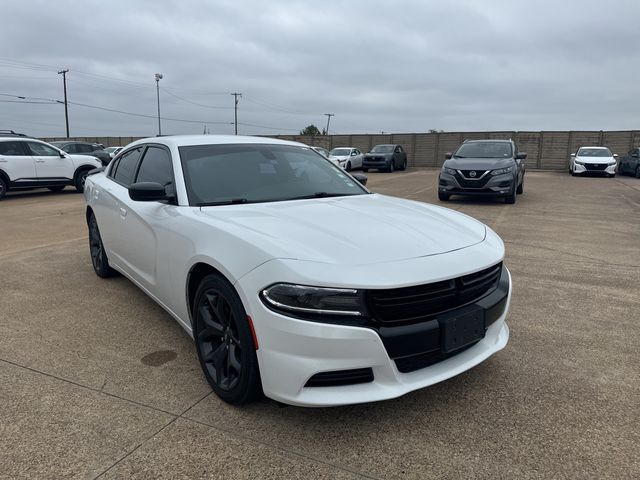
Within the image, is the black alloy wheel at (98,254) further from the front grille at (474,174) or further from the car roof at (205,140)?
the front grille at (474,174)

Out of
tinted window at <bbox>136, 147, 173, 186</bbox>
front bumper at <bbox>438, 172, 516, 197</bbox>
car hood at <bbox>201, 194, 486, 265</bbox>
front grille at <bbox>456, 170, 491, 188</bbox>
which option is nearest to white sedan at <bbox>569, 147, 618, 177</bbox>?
front bumper at <bbox>438, 172, 516, 197</bbox>

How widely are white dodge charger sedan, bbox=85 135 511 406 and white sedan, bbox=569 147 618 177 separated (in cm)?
2227

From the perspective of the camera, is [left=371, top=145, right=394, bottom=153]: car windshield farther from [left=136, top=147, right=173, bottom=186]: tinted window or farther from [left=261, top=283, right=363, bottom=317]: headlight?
[left=261, top=283, right=363, bottom=317]: headlight

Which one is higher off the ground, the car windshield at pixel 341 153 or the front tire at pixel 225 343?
the car windshield at pixel 341 153

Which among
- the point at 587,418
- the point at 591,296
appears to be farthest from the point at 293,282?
the point at 591,296

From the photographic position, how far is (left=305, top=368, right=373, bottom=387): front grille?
7.00ft

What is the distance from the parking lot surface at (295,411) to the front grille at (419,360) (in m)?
0.34

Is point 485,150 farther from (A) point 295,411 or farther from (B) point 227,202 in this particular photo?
(A) point 295,411

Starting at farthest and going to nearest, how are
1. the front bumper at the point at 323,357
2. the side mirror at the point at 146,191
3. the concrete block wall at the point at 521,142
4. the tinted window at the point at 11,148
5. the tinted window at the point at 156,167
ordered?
1. the concrete block wall at the point at 521,142
2. the tinted window at the point at 11,148
3. the tinted window at the point at 156,167
4. the side mirror at the point at 146,191
5. the front bumper at the point at 323,357

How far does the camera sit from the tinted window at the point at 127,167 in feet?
13.7

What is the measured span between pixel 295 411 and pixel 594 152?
2530 cm

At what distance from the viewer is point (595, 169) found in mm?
21938

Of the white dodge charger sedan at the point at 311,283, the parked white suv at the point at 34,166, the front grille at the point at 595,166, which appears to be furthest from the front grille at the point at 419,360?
the front grille at the point at 595,166

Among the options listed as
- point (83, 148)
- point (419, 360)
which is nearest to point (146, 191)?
point (419, 360)
